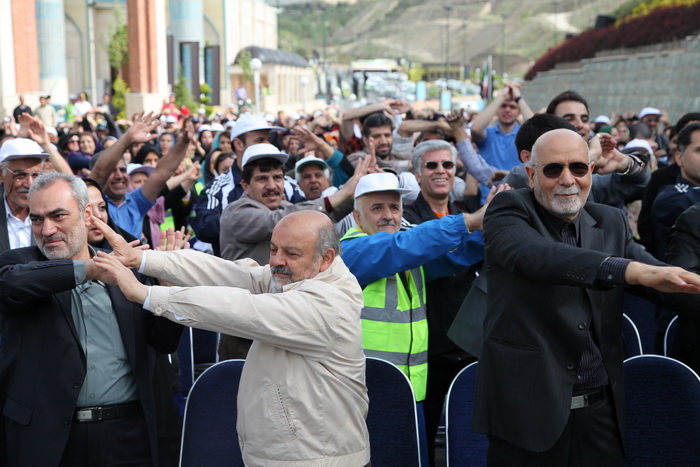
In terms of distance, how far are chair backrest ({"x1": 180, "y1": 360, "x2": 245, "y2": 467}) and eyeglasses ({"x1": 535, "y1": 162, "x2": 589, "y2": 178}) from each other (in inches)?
72.9

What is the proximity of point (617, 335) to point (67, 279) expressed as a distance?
226 centimetres

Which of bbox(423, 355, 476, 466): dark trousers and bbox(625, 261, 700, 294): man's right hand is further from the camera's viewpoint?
bbox(423, 355, 476, 466): dark trousers

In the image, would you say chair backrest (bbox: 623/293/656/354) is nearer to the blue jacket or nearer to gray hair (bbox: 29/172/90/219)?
the blue jacket

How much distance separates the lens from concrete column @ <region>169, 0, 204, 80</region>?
48.5m

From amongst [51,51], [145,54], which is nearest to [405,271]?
[51,51]

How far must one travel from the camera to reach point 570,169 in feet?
11.6

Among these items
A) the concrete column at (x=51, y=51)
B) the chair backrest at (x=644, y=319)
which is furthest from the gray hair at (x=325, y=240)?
the concrete column at (x=51, y=51)

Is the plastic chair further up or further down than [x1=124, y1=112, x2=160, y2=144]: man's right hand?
further down

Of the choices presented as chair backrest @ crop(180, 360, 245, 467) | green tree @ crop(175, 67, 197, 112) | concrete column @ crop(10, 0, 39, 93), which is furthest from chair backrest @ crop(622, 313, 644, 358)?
green tree @ crop(175, 67, 197, 112)

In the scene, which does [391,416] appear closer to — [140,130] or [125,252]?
[125,252]

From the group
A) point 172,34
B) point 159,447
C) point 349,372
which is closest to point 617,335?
point 349,372

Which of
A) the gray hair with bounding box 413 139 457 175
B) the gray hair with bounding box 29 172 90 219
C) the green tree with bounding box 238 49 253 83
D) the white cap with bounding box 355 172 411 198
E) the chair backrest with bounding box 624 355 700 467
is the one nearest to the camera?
the gray hair with bounding box 29 172 90 219

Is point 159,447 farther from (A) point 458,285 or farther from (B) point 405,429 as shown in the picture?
(A) point 458,285

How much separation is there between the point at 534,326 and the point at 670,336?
2341mm
